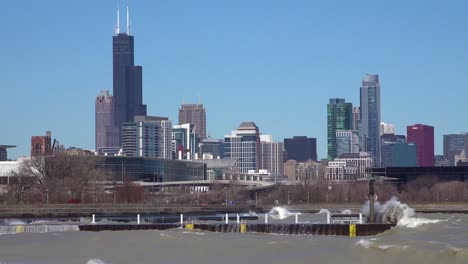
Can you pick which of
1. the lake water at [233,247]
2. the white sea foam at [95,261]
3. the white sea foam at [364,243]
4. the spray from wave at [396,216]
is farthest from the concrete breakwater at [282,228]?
the white sea foam at [95,261]

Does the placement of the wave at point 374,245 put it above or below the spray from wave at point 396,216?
below

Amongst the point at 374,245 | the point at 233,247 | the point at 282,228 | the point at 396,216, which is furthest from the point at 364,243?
the point at 396,216

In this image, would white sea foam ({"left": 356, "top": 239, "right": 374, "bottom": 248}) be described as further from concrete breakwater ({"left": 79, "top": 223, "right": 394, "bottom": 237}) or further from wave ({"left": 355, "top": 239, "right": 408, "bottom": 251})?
concrete breakwater ({"left": 79, "top": 223, "right": 394, "bottom": 237})

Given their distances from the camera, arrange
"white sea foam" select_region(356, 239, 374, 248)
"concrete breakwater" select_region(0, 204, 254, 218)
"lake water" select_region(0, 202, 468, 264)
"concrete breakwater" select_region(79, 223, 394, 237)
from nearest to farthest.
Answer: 1. "lake water" select_region(0, 202, 468, 264)
2. "white sea foam" select_region(356, 239, 374, 248)
3. "concrete breakwater" select_region(79, 223, 394, 237)
4. "concrete breakwater" select_region(0, 204, 254, 218)

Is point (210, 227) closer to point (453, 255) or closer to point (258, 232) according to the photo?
point (258, 232)

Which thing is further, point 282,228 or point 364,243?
point 282,228

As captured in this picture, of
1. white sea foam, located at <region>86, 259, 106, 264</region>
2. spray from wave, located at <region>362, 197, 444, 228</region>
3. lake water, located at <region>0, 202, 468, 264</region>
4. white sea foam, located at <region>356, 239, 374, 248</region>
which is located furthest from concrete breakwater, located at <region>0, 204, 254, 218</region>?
white sea foam, located at <region>356, 239, 374, 248</region>

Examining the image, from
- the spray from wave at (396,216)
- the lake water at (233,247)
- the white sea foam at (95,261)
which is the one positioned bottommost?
the white sea foam at (95,261)

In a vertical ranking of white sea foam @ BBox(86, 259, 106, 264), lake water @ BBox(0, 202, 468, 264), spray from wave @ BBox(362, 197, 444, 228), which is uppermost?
spray from wave @ BBox(362, 197, 444, 228)

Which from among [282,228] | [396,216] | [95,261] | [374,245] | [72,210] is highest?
[396,216]

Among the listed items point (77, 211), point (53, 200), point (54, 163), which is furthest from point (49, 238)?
point (54, 163)

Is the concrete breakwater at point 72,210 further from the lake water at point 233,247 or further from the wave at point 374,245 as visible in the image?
the wave at point 374,245

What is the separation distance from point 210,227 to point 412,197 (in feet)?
369

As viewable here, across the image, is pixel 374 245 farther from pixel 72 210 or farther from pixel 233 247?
pixel 72 210
